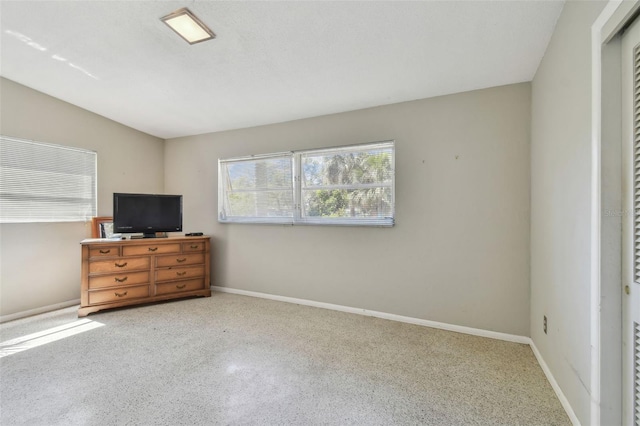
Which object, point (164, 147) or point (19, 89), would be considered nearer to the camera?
point (19, 89)

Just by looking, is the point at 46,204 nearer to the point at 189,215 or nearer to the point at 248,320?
the point at 189,215

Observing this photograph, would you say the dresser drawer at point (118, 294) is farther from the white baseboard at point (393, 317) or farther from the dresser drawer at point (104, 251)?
the white baseboard at point (393, 317)

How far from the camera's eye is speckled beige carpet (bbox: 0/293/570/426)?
1.48 metres

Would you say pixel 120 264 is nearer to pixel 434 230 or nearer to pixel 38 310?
pixel 38 310

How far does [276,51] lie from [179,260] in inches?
111

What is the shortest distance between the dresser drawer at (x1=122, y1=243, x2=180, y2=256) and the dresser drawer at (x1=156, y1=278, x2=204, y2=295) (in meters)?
0.43

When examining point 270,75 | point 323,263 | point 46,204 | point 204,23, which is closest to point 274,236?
point 323,263

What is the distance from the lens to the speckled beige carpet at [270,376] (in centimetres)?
148

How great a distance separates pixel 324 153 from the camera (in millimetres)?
3191

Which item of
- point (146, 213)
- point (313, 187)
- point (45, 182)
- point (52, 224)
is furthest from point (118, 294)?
point (313, 187)

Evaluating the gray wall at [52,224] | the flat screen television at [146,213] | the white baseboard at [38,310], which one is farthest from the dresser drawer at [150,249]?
the white baseboard at [38,310]

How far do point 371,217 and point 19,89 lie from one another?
4.15 meters

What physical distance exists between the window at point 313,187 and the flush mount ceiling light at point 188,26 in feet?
5.16

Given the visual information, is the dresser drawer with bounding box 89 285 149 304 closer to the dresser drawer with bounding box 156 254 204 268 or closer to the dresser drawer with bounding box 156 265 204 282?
the dresser drawer with bounding box 156 265 204 282
